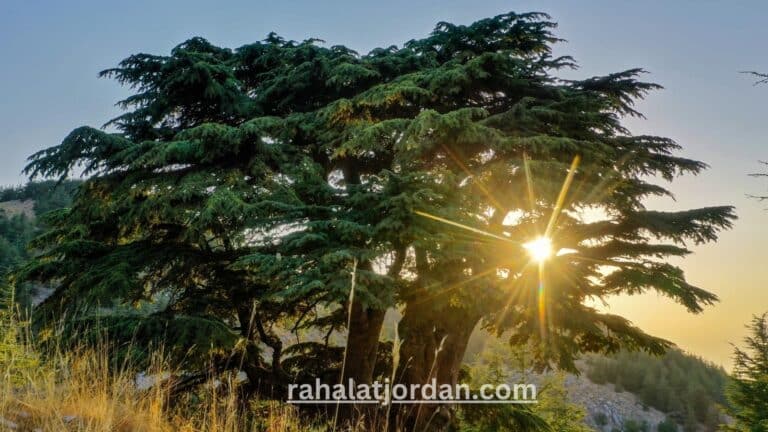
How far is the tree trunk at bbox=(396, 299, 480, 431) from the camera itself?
7.14 metres

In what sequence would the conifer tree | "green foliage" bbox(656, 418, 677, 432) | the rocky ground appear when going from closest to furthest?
the conifer tree < "green foliage" bbox(656, 418, 677, 432) < the rocky ground

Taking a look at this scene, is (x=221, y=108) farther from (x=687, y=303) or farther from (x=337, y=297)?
(x=687, y=303)

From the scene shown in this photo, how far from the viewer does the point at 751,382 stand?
52.8 feet

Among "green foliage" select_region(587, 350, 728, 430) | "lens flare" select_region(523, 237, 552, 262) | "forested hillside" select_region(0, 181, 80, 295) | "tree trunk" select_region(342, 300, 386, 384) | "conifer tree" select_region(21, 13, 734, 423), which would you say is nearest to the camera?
"conifer tree" select_region(21, 13, 734, 423)

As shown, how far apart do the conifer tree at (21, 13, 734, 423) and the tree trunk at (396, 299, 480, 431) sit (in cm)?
5

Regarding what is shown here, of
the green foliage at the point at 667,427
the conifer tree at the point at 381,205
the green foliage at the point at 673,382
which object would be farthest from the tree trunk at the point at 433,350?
the green foliage at the point at 667,427

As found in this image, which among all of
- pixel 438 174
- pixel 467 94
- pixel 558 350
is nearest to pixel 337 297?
pixel 438 174

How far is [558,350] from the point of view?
22.3ft

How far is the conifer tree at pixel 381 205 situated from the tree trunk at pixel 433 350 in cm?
5

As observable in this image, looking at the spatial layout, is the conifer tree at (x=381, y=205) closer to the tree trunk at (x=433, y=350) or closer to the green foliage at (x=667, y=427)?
the tree trunk at (x=433, y=350)

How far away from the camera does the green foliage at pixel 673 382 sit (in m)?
54.7

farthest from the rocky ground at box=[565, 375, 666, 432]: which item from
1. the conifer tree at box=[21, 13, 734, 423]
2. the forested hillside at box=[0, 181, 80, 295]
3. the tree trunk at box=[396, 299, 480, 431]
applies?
the forested hillside at box=[0, 181, 80, 295]

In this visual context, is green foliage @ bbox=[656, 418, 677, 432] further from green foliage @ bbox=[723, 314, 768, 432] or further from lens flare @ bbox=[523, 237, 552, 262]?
lens flare @ bbox=[523, 237, 552, 262]

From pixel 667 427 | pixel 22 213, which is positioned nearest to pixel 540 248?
pixel 667 427
